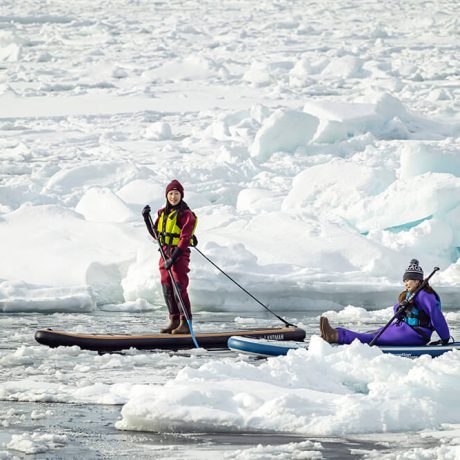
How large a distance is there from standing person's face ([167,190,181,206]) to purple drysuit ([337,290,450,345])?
6.13 feet

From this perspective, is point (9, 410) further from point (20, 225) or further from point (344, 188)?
point (344, 188)

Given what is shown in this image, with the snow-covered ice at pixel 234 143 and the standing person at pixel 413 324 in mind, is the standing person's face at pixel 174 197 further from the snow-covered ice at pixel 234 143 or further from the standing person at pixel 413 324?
the snow-covered ice at pixel 234 143

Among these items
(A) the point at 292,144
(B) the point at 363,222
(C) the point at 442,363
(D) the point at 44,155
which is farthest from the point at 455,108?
(C) the point at 442,363

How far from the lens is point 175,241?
924 cm

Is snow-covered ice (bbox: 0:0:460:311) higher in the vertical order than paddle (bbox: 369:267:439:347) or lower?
higher

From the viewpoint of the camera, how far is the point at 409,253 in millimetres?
12828

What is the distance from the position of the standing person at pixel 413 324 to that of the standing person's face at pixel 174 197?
1797 millimetres

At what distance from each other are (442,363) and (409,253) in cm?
668

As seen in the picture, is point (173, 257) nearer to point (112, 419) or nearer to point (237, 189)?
point (112, 419)

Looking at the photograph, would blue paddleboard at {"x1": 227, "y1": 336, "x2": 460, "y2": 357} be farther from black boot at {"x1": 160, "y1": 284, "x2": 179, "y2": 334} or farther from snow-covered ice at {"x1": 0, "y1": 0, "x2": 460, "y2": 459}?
black boot at {"x1": 160, "y1": 284, "x2": 179, "y2": 334}

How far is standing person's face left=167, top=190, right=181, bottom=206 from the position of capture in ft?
30.0

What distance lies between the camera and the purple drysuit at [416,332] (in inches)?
310

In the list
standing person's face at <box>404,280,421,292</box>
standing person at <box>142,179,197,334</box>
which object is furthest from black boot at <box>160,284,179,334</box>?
standing person's face at <box>404,280,421,292</box>

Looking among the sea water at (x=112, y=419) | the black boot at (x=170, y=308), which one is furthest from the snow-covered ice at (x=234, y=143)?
the sea water at (x=112, y=419)
